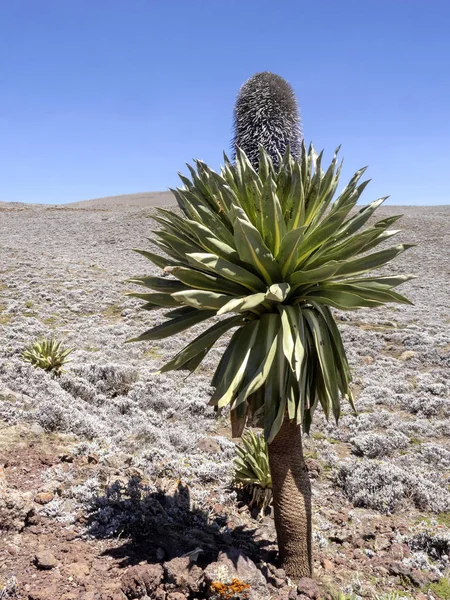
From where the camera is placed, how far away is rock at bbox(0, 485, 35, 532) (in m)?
4.18

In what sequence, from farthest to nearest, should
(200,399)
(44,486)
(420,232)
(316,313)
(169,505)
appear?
(420,232) → (200,399) → (169,505) → (44,486) → (316,313)

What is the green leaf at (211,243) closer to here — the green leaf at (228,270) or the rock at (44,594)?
the green leaf at (228,270)

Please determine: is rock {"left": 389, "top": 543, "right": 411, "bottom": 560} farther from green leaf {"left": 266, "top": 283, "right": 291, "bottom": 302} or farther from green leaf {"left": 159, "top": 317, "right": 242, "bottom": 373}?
green leaf {"left": 266, "top": 283, "right": 291, "bottom": 302}

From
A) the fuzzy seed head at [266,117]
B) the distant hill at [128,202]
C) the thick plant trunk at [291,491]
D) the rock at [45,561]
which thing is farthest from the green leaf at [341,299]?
the distant hill at [128,202]

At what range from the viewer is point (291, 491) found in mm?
4070

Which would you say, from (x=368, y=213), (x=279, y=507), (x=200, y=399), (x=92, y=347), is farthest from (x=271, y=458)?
(x=92, y=347)

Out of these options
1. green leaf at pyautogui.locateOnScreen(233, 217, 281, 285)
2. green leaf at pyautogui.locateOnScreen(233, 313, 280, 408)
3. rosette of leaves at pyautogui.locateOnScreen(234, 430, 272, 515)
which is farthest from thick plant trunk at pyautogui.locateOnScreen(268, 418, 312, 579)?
rosette of leaves at pyautogui.locateOnScreen(234, 430, 272, 515)

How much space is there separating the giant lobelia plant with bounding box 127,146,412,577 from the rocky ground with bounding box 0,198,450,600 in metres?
1.14

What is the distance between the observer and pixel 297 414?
3.62 m

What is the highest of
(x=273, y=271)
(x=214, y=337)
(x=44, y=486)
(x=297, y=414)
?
(x=273, y=271)

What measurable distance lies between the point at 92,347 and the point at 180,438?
19.3ft

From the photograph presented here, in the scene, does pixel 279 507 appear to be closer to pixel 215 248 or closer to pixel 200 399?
pixel 215 248

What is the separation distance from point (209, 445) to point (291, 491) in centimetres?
399

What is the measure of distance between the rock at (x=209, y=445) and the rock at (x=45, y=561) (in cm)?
408
